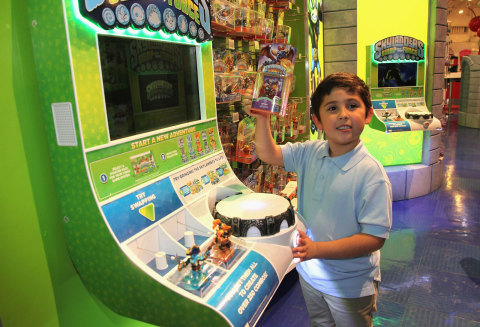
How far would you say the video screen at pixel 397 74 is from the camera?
4.73 m

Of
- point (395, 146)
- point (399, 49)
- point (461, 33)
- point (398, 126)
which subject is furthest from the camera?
point (461, 33)

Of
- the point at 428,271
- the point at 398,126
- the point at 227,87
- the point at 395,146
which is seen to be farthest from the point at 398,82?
the point at 227,87

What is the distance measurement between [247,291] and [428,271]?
8.21 ft

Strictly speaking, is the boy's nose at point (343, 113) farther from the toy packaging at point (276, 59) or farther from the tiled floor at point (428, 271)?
the tiled floor at point (428, 271)

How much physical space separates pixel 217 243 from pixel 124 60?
75 cm

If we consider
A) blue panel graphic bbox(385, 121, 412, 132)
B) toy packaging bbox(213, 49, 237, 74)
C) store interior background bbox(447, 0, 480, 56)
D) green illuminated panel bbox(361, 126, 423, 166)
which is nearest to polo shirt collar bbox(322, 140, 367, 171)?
toy packaging bbox(213, 49, 237, 74)

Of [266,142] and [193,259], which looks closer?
[193,259]

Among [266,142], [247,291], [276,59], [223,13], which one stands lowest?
[247,291]

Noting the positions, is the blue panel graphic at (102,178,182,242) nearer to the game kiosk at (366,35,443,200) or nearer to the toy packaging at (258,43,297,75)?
the toy packaging at (258,43,297,75)

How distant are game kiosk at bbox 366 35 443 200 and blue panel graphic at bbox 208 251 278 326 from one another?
372 centimetres

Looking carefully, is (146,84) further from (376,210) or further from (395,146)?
A: (395,146)

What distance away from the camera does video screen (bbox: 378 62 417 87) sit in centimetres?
473

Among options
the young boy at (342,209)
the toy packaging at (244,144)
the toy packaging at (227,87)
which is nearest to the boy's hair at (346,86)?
the young boy at (342,209)

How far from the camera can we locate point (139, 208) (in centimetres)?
122
